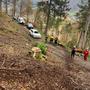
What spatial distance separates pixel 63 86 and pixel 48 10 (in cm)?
4242

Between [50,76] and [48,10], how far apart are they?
136 feet

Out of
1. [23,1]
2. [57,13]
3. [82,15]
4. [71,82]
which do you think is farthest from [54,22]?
[71,82]

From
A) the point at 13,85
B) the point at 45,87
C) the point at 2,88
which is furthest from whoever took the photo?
the point at 45,87

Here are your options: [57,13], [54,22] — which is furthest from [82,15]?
[54,22]

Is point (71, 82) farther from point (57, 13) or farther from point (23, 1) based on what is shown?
point (23, 1)

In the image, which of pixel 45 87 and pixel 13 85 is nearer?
pixel 13 85

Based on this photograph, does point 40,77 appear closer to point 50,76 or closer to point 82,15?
point 50,76

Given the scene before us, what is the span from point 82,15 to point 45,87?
45.6m

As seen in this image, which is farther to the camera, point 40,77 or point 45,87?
point 40,77

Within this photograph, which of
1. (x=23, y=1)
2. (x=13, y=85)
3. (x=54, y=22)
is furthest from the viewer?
(x=23, y=1)

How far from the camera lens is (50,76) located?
52.3ft

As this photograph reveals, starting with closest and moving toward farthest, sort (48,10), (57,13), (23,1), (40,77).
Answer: (40,77) < (48,10) < (57,13) < (23,1)

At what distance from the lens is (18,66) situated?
15.8 m

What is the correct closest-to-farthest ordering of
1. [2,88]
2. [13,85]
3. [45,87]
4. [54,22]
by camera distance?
[2,88]
[13,85]
[45,87]
[54,22]
